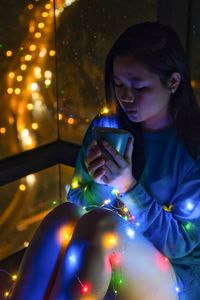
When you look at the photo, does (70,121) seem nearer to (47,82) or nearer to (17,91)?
(47,82)

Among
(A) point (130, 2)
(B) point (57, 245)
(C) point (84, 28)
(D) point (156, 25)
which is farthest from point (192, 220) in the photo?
(C) point (84, 28)

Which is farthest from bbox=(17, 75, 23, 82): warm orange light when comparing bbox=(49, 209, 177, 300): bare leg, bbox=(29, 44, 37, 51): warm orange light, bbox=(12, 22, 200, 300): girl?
bbox=(49, 209, 177, 300): bare leg

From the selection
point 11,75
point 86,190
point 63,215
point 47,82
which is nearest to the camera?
point 63,215

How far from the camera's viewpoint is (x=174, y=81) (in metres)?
1.43

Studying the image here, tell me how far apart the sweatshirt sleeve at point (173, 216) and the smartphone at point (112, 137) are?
0.13 m

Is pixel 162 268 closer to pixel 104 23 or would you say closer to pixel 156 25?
pixel 156 25

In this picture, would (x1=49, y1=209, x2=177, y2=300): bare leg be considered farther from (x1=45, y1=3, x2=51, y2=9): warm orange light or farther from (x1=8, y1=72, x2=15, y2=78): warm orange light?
(x1=45, y1=3, x2=51, y2=9): warm orange light

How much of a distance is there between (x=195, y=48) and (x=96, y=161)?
24.6 inches

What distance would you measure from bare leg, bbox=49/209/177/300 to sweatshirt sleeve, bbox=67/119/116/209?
0.51 ft

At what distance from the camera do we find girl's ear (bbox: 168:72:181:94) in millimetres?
1418

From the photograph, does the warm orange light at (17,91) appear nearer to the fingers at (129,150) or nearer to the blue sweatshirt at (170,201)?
the blue sweatshirt at (170,201)

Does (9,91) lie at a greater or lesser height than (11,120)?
greater

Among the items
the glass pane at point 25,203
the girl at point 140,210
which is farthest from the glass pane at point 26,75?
the girl at point 140,210

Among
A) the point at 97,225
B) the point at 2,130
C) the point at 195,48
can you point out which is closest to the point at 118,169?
the point at 97,225
